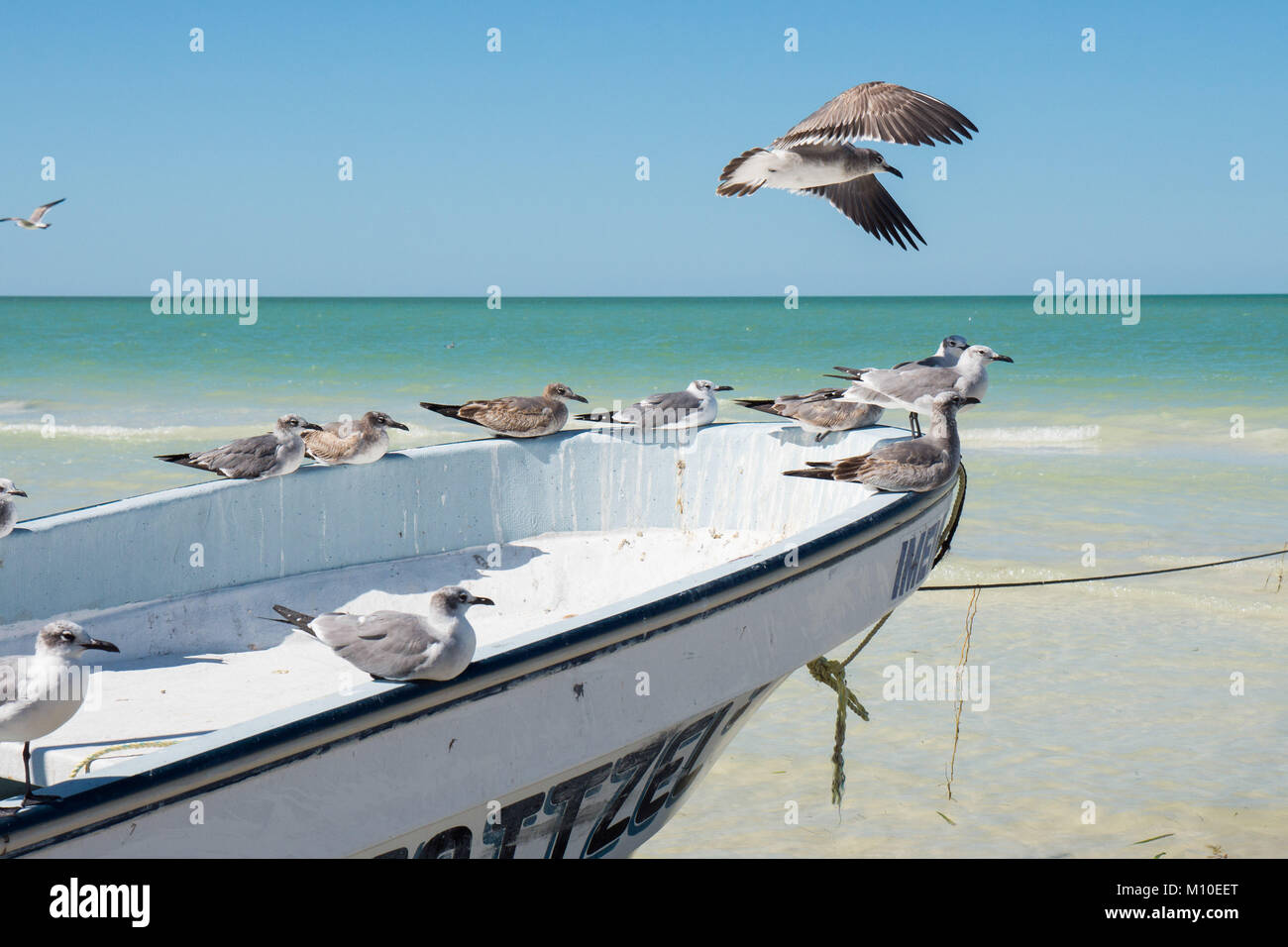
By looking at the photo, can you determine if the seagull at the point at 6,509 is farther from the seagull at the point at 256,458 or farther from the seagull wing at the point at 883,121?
the seagull wing at the point at 883,121

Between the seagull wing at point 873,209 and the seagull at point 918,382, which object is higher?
the seagull wing at point 873,209

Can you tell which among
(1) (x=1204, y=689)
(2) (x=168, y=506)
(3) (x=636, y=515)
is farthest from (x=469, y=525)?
(1) (x=1204, y=689)

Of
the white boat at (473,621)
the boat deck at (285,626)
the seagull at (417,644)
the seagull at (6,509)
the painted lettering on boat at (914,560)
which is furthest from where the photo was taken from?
the painted lettering on boat at (914,560)

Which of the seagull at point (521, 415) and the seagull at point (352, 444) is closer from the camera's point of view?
the seagull at point (352, 444)

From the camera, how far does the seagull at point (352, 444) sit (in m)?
5.56

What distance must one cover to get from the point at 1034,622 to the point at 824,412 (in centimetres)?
339

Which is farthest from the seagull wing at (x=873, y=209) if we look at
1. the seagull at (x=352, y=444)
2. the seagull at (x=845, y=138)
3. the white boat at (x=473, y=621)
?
the seagull at (x=352, y=444)

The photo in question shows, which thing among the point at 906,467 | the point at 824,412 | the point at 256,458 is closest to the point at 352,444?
the point at 256,458

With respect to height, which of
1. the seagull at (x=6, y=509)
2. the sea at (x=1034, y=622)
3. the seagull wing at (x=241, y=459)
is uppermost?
the seagull wing at (x=241, y=459)

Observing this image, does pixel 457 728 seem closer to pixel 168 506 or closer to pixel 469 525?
pixel 168 506

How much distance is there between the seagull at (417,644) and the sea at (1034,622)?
2356 mm

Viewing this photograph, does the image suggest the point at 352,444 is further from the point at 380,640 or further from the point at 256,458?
the point at 380,640

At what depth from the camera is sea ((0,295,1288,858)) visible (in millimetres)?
5316

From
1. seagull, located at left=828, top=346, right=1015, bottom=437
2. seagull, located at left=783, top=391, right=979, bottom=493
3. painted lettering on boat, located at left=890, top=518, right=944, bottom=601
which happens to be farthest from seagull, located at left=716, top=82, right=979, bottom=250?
painted lettering on boat, located at left=890, top=518, right=944, bottom=601
